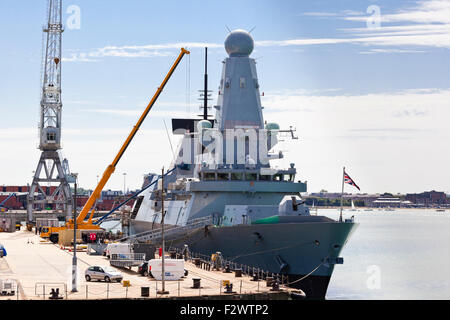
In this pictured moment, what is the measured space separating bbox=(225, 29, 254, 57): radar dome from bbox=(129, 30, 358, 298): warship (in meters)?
0.07

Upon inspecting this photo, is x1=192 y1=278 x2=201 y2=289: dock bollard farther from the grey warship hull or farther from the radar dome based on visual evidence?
the radar dome

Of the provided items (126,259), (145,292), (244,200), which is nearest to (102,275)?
(145,292)

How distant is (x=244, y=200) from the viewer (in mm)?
48000

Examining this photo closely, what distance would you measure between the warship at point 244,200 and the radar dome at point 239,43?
7 cm

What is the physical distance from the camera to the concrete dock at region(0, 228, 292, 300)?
30953 mm

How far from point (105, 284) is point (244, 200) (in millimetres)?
15697

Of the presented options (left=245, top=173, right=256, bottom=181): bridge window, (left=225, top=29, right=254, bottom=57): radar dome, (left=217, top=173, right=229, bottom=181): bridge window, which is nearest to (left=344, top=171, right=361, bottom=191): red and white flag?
(left=245, top=173, right=256, bottom=181): bridge window

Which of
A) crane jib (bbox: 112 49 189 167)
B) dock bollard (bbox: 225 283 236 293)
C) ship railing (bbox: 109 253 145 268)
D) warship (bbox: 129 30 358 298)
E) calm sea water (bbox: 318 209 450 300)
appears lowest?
calm sea water (bbox: 318 209 450 300)

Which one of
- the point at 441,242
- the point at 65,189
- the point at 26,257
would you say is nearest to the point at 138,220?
the point at 26,257

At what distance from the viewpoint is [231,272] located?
1631 inches

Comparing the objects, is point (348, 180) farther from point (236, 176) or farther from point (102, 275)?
point (102, 275)

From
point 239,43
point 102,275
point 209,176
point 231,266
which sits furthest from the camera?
point 239,43

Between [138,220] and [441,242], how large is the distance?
78.8 m
